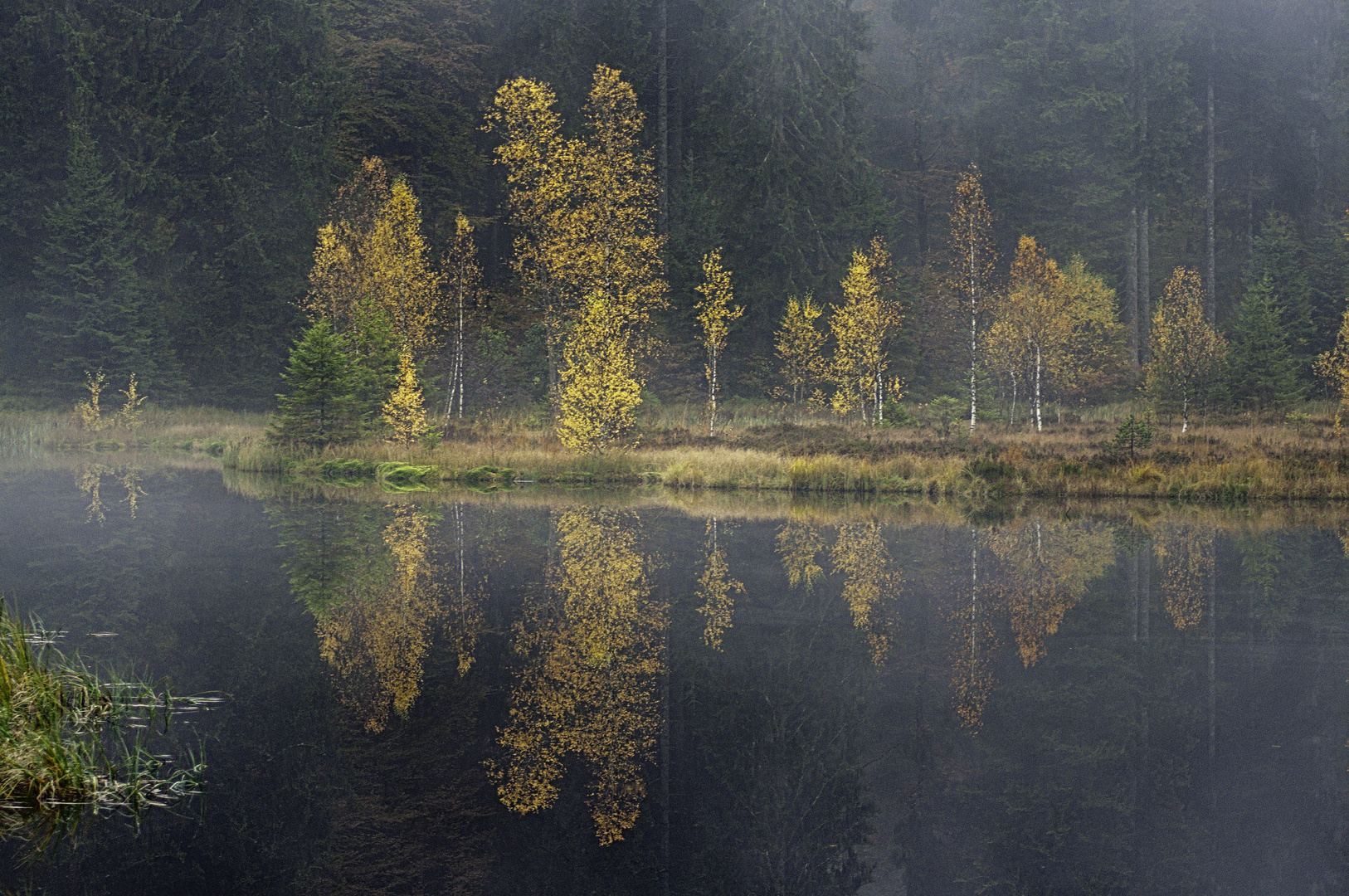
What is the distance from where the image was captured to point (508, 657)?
35.1ft

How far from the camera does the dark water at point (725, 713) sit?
6.29 meters

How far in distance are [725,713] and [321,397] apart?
3084cm

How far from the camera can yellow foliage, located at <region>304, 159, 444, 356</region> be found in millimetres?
45438

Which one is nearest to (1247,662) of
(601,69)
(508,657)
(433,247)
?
(508,657)

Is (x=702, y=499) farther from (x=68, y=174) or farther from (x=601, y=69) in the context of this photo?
(x=68, y=174)

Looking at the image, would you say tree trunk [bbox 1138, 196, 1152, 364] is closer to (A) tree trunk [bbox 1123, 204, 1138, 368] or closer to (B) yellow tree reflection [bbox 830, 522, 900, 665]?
(A) tree trunk [bbox 1123, 204, 1138, 368]

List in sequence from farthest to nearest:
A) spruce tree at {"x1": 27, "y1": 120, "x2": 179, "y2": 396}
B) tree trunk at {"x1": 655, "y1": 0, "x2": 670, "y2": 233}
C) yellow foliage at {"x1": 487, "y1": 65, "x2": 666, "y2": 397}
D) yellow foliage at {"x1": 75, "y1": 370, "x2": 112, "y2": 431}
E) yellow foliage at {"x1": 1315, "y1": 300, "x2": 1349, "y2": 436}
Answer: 1. spruce tree at {"x1": 27, "y1": 120, "x2": 179, "y2": 396}
2. tree trunk at {"x1": 655, "y1": 0, "x2": 670, "y2": 233}
3. yellow foliage at {"x1": 75, "y1": 370, "x2": 112, "y2": 431}
4. yellow foliage at {"x1": 1315, "y1": 300, "x2": 1349, "y2": 436}
5. yellow foliage at {"x1": 487, "y1": 65, "x2": 666, "y2": 397}

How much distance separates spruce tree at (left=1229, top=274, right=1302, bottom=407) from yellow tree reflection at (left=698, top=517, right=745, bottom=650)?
122 ft

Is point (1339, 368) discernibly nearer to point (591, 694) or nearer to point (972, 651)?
point (972, 651)

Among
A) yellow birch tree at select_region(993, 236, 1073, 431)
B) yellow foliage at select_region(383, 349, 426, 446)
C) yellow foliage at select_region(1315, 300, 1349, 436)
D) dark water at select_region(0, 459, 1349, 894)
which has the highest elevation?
yellow birch tree at select_region(993, 236, 1073, 431)

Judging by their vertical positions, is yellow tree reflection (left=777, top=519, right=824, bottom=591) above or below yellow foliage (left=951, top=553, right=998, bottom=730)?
Answer: above

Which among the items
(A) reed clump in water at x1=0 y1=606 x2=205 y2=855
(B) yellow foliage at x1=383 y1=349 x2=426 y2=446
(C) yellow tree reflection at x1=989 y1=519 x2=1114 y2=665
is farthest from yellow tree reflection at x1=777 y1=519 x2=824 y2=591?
(B) yellow foliage at x1=383 y1=349 x2=426 y2=446

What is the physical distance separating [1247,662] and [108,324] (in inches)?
2209

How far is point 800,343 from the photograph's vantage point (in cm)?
4834
